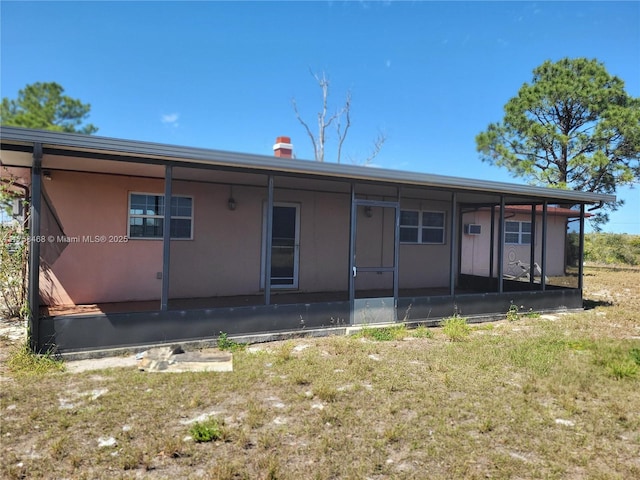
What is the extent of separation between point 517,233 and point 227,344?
39.0 ft

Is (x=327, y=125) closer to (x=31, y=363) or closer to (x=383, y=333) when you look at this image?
(x=383, y=333)

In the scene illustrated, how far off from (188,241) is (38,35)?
2325 cm

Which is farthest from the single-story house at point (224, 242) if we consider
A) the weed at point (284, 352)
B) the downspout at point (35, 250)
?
the weed at point (284, 352)

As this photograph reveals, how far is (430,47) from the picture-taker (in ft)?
85.5

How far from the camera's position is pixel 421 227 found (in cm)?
1012

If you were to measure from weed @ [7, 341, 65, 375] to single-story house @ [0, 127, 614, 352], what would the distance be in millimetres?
120

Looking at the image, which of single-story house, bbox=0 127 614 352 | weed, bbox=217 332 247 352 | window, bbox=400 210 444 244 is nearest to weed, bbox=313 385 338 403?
weed, bbox=217 332 247 352

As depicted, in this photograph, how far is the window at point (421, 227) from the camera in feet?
32.5

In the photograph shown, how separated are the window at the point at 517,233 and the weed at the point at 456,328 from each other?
8008 mm

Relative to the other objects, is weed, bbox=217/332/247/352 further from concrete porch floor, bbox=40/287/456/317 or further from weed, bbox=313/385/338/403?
weed, bbox=313/385/338/403

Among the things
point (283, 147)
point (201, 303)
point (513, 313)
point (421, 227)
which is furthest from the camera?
point (421, 227)

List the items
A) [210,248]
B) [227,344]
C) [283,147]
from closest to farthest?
1. [227,344]
2. [210,248]
3. [283,147]

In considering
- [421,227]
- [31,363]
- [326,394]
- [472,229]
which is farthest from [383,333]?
[472,229]

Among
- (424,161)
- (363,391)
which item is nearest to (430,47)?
(424,161)
